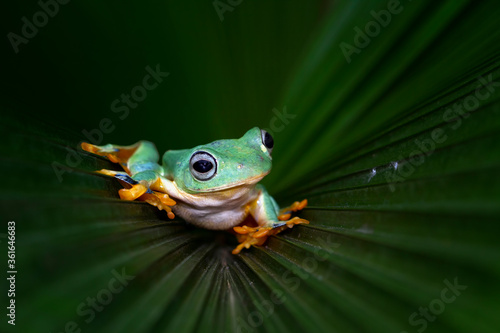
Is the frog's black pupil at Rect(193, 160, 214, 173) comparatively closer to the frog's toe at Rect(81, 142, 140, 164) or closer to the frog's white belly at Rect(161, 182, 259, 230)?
the frog's white belly at Rect(161, 182, 259, 230)

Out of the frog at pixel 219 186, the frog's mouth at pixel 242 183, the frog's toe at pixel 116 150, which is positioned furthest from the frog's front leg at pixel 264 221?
the frog's toe at pixel 116 150

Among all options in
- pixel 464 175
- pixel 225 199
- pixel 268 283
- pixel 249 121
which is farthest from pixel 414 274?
pixel 249 121

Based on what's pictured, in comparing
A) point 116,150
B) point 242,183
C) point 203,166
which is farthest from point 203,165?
point 116,150

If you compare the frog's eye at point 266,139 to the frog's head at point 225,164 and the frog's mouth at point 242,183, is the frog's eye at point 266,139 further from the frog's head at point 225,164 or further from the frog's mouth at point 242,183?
the frog's mouth at point 242,183

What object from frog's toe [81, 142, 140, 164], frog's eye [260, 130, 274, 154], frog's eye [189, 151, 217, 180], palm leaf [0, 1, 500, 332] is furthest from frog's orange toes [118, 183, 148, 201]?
frog's eye [260, 130, 274, 154]

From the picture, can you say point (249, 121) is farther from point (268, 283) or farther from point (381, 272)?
point (381, 272)

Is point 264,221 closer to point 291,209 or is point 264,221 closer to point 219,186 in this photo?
point 291,209
